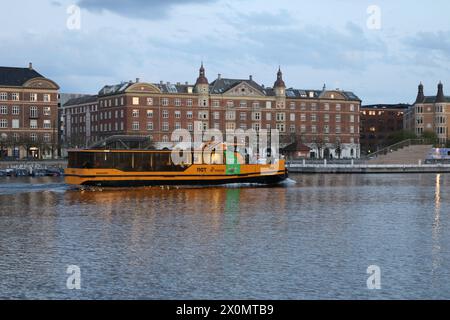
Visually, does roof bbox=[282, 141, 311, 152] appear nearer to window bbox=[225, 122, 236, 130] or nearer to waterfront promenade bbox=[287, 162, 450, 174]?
window bbox=[225, 122, 236, 130]

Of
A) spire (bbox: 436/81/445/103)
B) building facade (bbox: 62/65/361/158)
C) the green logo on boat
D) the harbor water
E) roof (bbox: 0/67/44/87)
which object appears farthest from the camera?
spire (bbox: 436/81/445/103)

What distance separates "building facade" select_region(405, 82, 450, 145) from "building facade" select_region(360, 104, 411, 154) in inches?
563

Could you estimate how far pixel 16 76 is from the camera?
115562 mm

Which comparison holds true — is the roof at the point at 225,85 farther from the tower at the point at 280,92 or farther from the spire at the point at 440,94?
the spire at the point at 440,94

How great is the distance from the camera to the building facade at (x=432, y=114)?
6265 inches

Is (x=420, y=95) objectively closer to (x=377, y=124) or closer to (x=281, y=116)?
(x=377, y=124)

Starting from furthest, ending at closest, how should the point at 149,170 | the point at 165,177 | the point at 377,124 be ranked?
the point at 377,124 → the point at 165,177 → the point at 149,170

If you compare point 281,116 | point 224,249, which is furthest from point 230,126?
point 224,249

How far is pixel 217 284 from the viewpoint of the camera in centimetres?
1855

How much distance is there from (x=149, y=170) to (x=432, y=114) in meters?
118

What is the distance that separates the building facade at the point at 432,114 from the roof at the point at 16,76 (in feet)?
294

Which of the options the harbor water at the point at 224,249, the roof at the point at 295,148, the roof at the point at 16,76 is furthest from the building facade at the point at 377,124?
the harbor water at the point at 224,249

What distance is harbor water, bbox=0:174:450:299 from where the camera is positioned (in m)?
18.1

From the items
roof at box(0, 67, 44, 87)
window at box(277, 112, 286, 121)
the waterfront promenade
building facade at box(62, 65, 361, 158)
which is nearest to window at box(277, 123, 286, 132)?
building facade at box(62, 65, 361, 158)
